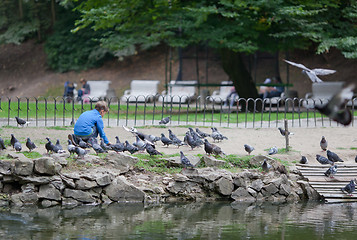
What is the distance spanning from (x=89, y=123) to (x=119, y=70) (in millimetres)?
24250

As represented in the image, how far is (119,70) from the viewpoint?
37688mm

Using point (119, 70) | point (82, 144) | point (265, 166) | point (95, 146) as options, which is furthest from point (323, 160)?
point (119, 70)

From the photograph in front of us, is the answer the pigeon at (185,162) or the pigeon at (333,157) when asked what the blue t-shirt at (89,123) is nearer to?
the pigeon at (185,162)

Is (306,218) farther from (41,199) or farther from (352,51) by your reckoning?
(352,51)

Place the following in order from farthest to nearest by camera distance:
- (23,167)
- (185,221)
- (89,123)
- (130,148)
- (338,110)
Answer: (130,148)
(89,123)
(23,167)
(185,221)
(338,110)

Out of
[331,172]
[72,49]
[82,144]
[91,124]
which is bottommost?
[331,172]

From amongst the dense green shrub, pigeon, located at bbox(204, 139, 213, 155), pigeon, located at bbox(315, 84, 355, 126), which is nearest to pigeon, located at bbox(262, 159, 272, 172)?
pigeon, located at bbox(204, 139, 213, 155)

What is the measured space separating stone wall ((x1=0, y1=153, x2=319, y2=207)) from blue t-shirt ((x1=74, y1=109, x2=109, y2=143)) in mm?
628

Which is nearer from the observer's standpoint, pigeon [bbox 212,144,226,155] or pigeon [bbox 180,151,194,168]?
pigeon [bbox 180,151,194,168]

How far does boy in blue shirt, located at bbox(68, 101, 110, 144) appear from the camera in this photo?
13613 millimetres

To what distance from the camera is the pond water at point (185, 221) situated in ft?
34.3

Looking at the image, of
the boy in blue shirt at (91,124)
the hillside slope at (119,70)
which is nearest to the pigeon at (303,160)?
the boy in blue shirt at (91,124)

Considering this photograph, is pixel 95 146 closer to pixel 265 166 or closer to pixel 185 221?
pixel 185 221

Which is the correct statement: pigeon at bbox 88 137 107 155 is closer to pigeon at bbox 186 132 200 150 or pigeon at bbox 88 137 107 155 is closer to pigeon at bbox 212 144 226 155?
pigeon at bbox 186 132 200 150
